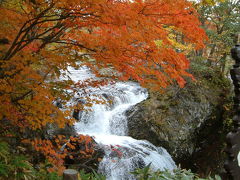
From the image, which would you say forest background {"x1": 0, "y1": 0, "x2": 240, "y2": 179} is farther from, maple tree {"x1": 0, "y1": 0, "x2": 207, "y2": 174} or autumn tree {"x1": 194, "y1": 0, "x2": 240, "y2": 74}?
autumn tree {"x1": 194, "y1": 0, "x2": 240, "y2": 74}

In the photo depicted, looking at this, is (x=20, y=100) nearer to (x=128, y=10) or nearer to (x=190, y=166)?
(x=128, y=10)

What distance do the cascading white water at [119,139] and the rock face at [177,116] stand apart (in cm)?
48

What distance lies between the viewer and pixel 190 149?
1038 cm

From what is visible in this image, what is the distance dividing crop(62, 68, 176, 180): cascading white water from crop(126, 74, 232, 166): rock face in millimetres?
476

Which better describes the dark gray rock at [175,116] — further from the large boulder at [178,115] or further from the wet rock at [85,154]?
the wet rock at [85,154]

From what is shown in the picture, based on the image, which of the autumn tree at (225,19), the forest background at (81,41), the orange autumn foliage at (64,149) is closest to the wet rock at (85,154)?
the orange autumn foliage at (64,149)

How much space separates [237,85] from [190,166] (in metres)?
9.08

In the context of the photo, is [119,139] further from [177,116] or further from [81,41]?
[81,41]

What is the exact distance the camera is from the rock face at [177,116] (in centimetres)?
952

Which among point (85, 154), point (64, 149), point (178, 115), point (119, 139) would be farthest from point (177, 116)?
point (64, 149)

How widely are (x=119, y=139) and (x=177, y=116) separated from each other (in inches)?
131

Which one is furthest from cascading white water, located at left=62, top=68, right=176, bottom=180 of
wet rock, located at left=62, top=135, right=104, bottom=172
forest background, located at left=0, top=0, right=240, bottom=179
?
forest background, located at left=0, top=0, right=240, bottom=179

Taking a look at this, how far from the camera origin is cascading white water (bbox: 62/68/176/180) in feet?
24.4

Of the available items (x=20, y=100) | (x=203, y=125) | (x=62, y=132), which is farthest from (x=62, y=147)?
(x=203, y=125)
